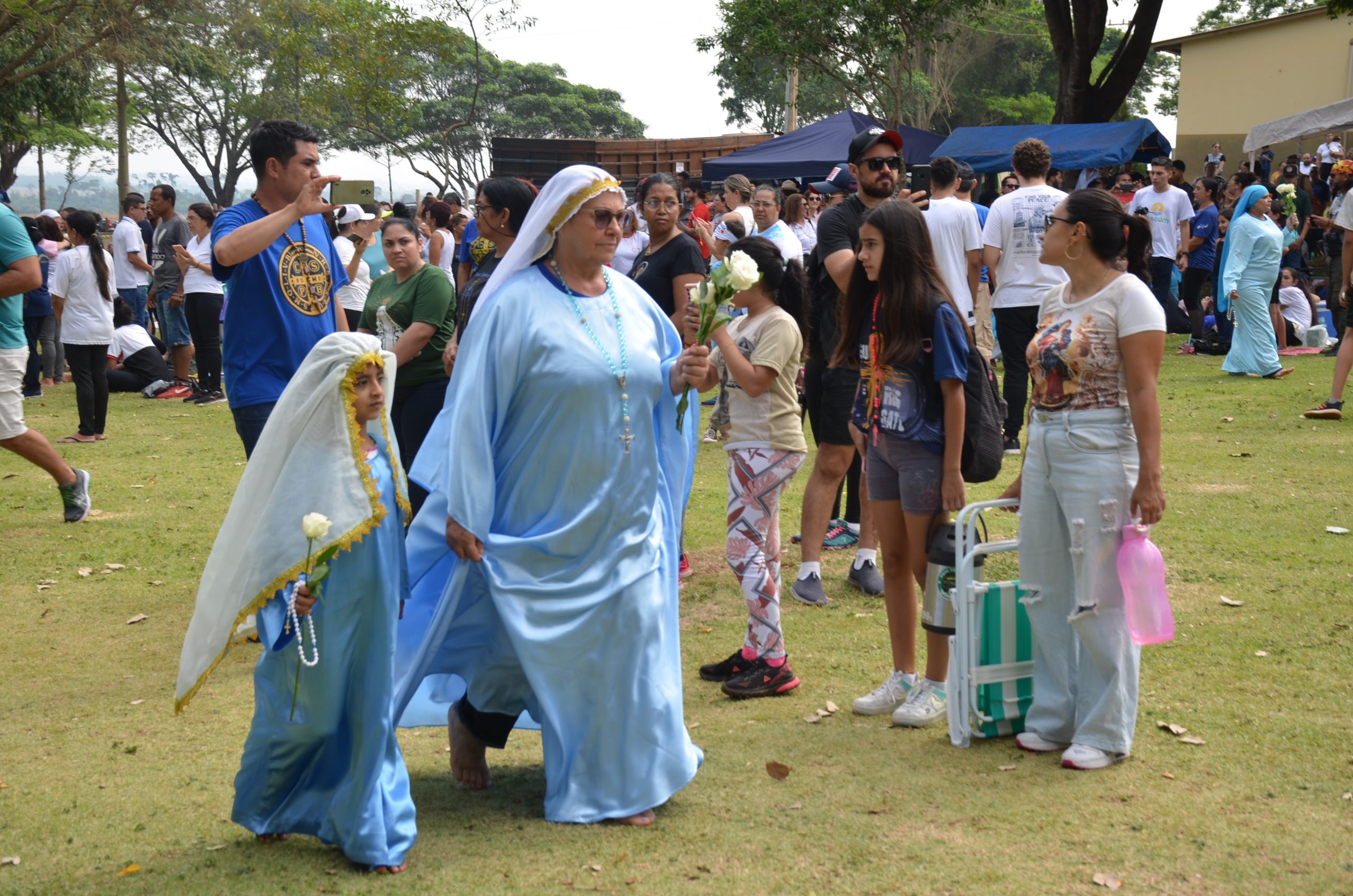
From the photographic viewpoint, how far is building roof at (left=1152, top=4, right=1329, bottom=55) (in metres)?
33.4

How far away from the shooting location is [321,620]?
11.6 feet

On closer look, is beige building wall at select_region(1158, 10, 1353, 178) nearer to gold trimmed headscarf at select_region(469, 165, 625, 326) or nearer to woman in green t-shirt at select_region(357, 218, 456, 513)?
woman in green t-shirt at select_region(357, 218, 456, 513)

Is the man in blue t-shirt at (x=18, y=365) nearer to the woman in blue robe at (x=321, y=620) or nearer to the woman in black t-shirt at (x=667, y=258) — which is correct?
the woman in black t-shirt at (x=667, y=258)

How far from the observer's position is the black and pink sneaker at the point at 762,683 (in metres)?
5.16

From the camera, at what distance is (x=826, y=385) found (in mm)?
6508

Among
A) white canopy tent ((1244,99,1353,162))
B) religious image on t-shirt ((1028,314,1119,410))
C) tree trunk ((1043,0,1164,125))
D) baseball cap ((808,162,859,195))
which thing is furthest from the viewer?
tree trunk ((1043,0,1164,125))

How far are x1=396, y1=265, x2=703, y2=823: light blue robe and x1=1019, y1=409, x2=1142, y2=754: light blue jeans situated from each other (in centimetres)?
133

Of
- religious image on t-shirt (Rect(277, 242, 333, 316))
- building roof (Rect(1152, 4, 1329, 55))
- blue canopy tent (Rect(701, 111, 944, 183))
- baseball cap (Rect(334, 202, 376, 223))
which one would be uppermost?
building roof (Rect(1152, 4, 1329, 55))

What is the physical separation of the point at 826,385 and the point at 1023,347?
363cm

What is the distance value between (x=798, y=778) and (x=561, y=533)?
48.0 inches

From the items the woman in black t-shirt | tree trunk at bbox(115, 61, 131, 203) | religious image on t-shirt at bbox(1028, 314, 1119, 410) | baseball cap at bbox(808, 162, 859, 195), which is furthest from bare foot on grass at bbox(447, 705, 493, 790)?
tree trunk at bbox(115, 61, 131, 203)

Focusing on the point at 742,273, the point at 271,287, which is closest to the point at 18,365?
the point at 271,287

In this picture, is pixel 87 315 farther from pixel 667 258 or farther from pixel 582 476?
pixel 582 476

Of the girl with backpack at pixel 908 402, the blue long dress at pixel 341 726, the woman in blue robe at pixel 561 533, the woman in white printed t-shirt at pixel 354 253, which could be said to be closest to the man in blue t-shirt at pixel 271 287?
the woman in blue robe at pixel 561 533
